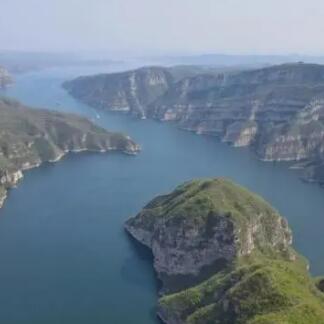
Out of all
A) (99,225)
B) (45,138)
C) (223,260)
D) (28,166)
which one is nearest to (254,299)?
(223,260)

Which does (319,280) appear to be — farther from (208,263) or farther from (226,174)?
(226,174)

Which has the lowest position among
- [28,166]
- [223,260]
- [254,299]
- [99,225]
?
[28,166]

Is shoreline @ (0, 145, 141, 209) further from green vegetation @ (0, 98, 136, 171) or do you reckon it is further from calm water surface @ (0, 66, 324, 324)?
calm water surface @ (0, 66, 324, 324)

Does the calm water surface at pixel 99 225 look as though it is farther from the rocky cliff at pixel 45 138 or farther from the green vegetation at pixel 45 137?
the green vegetation at pixel 45 137

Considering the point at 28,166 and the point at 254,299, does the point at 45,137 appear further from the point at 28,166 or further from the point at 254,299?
the point at 254,299

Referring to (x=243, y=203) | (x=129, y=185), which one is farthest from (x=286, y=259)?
(x=129, y=185)

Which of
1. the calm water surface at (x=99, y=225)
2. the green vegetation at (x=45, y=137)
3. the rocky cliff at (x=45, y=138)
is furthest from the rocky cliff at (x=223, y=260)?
the green vegetation at (x=45, y=137)

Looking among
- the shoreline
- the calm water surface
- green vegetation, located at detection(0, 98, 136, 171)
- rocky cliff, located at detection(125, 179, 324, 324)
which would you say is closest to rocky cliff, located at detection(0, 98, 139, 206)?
green vegetation, located at detection(0, 98, 136, 171)

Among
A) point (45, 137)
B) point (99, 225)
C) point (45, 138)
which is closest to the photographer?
point (99, 225)
